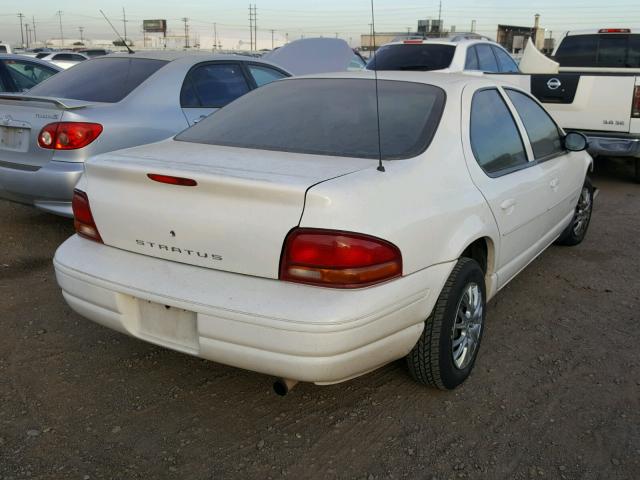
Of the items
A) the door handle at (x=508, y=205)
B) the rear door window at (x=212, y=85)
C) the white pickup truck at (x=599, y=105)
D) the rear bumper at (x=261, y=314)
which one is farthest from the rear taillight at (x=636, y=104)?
the rear bumper at (x=261, y=314)

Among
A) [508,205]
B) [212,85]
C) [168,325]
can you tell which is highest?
[212,85]

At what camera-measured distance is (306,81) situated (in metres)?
3.79

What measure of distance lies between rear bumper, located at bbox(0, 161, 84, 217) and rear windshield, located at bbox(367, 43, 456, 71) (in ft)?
17.4

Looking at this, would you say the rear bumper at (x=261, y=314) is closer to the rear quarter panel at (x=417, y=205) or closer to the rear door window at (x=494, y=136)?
the rear quarter panel at (x=417, y=205)

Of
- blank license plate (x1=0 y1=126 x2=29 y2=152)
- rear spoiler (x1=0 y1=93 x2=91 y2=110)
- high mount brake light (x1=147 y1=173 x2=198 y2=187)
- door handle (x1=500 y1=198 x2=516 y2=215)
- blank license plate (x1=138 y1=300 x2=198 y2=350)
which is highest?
rear spoiler (x1=0 y1=93 x2=91 y2=110)

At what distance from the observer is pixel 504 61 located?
10.5m

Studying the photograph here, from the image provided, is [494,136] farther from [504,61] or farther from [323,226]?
[504,61]

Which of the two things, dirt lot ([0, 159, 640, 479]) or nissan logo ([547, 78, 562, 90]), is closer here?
dirt lot ([0, 159, 640, 479])

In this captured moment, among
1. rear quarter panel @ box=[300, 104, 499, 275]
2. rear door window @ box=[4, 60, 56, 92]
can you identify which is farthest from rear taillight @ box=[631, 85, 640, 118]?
rear door window @ box=[4, 60, 56, 92]

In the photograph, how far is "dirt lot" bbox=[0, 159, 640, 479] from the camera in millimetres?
2572

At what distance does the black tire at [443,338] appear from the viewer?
2861 millimetres

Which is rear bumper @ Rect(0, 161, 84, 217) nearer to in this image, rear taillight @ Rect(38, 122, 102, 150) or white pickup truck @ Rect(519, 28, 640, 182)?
rear taillight @ Rect(38, 122, 102, 150)

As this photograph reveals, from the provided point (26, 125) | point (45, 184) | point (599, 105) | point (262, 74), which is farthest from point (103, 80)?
point (599, 105)

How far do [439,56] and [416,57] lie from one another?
38 cm
